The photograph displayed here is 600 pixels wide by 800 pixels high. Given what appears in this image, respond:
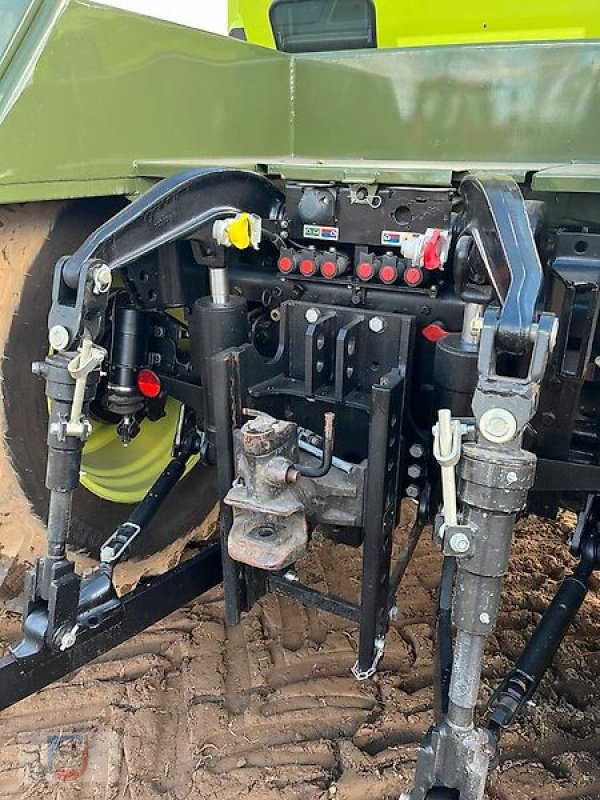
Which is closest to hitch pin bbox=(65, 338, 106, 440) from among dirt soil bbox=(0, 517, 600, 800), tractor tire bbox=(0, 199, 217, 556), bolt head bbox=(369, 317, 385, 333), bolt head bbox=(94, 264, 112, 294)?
bolt head bbox=(94, 264, 112, 294)

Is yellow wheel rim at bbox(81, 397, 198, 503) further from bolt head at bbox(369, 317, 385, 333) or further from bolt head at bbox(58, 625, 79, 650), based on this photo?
bolt head at bbox(369, 317, 385, 333)

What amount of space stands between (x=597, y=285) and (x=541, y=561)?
6.03 ft

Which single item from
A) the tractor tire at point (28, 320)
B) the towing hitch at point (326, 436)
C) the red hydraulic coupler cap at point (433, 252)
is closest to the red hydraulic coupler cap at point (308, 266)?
the towing hitch at point (326, 436)

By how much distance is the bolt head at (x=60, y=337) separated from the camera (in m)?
1.62

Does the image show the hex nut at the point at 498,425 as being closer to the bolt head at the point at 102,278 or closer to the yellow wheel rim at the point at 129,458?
the bolt head at the point at 102,278

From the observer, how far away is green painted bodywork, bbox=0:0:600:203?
1752mm

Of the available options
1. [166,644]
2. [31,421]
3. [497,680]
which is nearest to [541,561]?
[497,680]

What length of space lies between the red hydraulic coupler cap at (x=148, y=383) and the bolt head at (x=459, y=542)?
120cm

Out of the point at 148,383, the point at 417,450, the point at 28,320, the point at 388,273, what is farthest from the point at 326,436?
the point at 28,320

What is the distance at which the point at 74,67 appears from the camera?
1815mm

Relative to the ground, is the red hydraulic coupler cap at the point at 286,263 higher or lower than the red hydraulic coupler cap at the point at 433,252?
lower

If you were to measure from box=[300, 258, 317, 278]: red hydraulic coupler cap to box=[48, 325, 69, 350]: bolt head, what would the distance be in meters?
0.64

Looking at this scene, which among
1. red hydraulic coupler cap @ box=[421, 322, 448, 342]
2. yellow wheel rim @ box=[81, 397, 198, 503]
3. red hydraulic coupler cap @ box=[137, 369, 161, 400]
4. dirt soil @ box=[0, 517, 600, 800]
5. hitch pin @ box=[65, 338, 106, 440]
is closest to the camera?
hitch pin @ box=[65, 338, 106, 440]

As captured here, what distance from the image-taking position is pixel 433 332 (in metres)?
1.87
